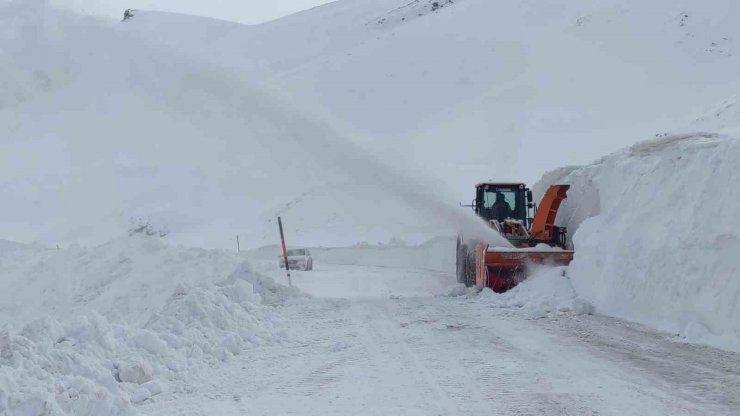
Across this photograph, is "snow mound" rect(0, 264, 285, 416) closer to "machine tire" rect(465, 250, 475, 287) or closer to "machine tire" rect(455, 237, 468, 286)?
"machine tire" rect(465, 250, 475, 287)

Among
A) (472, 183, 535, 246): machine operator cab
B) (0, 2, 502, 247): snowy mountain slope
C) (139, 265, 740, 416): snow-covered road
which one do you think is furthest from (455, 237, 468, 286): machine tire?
(0, 2, 502, 247): snowy mountain slope

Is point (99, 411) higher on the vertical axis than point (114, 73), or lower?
lower

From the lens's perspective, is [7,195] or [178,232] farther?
[7,195]

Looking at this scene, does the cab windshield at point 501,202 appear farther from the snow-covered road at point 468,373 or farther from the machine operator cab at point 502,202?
the snow-covered road at point 468,373

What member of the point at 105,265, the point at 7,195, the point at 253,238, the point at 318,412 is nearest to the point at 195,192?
the point at 253,238

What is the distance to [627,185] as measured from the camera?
13055 mm

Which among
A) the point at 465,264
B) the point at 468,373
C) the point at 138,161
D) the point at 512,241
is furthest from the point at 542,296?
the point at 138,161

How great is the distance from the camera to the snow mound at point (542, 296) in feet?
39.3

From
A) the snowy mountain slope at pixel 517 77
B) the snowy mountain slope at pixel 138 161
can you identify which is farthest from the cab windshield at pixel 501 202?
the snowy mountain slope at pixel 517 77

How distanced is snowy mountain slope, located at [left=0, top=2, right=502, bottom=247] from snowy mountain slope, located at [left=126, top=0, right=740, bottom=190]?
11.9ft

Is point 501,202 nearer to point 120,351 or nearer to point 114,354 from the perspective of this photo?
point 120,351

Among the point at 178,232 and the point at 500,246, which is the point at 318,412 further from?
the point at 178,232

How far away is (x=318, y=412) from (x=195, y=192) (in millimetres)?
47038

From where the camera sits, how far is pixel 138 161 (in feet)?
184
